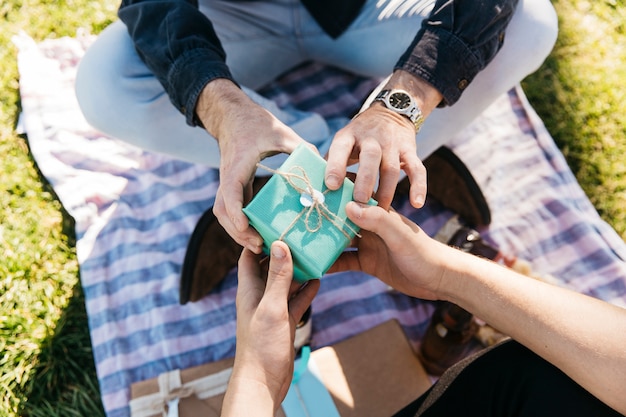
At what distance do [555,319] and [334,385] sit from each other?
0.77 metres

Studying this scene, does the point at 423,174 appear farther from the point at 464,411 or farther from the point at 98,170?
the point at 98,170

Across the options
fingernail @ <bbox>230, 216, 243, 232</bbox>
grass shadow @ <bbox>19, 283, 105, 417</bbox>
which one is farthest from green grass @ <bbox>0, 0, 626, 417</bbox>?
fingernail @ <bbox>230, 216, 243, 232</bbox>

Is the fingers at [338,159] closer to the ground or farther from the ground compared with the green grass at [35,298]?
farther from the ground

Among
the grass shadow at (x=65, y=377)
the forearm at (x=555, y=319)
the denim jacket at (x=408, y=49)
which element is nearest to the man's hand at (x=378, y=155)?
the denim jacket at (x=408, y=49)

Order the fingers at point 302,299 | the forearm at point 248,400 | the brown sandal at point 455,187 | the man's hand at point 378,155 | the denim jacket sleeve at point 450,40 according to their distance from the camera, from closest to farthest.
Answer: the forearm at point 248,400 → the man's hand at point 378,155 → the fingers at point 302,299 → the denim jacket sleeve at point 450,40 → the brown sandal at point 455,187

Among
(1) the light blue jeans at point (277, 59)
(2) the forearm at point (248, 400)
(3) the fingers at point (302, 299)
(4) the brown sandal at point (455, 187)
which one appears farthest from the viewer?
(4) the brown sandal at point (455, 187)

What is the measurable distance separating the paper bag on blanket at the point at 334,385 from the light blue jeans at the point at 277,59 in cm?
69

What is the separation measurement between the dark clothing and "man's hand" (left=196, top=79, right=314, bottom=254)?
0.59 m

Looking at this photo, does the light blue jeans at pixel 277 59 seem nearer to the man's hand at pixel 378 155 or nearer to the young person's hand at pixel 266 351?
the man's hand at pixel 378 155

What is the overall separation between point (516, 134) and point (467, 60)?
36.9 inches

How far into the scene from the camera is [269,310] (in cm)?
111

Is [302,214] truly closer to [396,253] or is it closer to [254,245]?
[254,245]

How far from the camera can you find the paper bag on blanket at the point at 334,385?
1611 millimetres

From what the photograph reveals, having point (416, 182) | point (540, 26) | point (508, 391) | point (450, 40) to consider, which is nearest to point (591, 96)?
point (540, 26)
